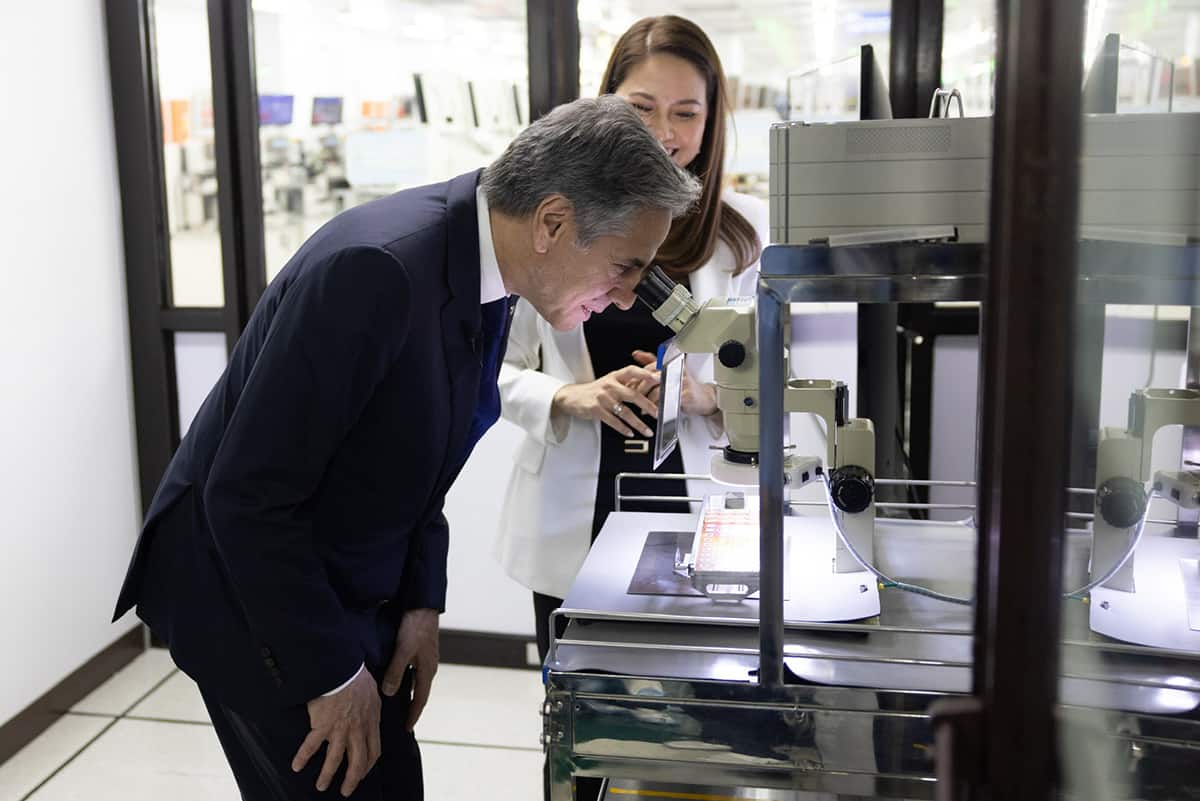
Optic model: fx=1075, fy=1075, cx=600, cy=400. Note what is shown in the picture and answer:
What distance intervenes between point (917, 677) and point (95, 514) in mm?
2768

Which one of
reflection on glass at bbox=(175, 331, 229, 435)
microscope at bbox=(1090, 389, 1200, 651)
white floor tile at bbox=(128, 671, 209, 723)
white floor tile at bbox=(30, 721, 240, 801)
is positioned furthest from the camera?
reflection on glass at bbox=(175, 331, 229, 435)

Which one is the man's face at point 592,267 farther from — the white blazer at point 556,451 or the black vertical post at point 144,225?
the black vertical post at point 144,225

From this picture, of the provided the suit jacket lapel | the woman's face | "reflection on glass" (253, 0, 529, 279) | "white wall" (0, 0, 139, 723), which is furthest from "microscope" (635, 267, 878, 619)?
"white wall" (0, 0, 139, 723)

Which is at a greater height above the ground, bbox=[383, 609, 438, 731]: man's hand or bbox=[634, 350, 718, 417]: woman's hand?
bbox=[634, 350, 718, 417]: woman's hand


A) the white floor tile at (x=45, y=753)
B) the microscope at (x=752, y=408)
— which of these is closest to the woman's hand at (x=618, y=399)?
the microscope at (x=752, y=408)

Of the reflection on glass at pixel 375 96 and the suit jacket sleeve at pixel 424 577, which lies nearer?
the suit jacket sleeve at pixel 424 577

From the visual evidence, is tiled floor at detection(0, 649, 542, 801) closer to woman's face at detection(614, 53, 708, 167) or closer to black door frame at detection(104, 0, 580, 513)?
black door frame at detection(104, 0, 580, 513)

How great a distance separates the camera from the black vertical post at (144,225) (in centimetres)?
322

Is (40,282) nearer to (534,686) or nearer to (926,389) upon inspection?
(534,686)

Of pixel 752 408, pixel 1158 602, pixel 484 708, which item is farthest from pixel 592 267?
pixel 484 708

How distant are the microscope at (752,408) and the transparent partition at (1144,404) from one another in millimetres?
251

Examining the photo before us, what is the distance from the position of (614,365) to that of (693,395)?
172mm

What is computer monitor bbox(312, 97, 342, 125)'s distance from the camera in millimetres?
3279

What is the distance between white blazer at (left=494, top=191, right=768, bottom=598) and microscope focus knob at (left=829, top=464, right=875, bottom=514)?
0.85m
